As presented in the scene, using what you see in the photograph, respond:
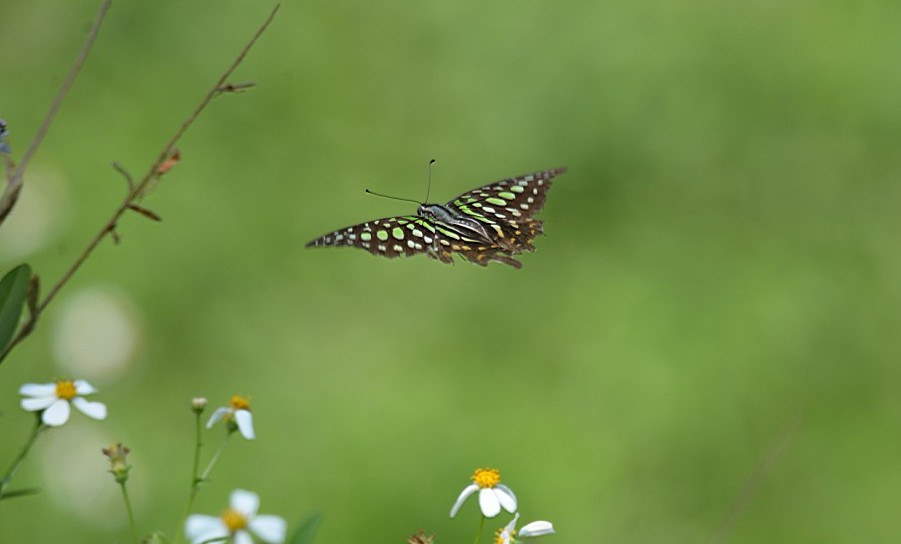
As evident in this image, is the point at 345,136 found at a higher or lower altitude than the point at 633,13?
lower

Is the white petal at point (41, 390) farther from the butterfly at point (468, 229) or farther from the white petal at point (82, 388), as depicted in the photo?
the butterfly at point (468, 229)

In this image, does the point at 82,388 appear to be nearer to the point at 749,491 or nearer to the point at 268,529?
the point at 268,529

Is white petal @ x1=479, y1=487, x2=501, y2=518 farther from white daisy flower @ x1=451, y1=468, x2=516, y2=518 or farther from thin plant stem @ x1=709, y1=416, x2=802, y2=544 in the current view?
thin plant stem @ x1=709, y1=416, x2=802, y2=544

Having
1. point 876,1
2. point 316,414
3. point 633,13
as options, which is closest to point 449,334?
point 316,414

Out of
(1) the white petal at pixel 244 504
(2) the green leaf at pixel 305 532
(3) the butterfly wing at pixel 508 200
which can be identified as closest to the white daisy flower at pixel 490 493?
(2) the green leaf at pixel 305 532

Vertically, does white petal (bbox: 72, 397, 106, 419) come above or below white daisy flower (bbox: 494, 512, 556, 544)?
below

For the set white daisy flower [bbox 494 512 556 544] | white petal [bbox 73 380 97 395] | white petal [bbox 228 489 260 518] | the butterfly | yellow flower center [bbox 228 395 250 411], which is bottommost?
white petal [bbox 228 489 260 518]

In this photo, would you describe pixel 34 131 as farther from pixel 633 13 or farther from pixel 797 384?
pixel 797 384

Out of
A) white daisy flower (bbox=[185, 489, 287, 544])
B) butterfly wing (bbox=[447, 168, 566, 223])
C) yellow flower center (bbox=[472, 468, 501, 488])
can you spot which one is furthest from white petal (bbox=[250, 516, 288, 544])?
butterfly wing (bbox=[447, 168, 566, 223])
